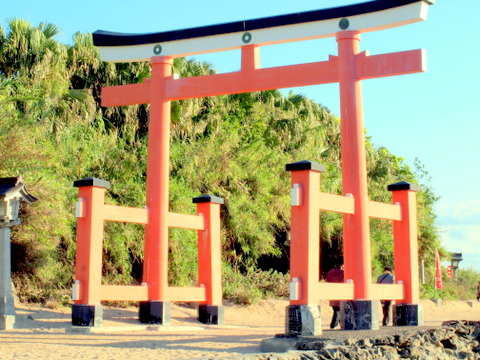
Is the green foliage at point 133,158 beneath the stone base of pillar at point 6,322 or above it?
above

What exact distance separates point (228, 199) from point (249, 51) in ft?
23.1

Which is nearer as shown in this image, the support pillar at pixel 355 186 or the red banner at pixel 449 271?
the support pillar at pixel 355 186

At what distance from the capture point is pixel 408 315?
523 inches

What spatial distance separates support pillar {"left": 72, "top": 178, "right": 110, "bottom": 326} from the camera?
12.7 meters

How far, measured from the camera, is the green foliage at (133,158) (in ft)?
50.0

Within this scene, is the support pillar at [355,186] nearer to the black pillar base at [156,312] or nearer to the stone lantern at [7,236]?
the black pillar base at [156,312]

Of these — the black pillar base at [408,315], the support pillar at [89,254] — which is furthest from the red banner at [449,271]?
the support pillar at [89,254]

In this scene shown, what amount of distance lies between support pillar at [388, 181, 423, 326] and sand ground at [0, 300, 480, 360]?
1.47 m

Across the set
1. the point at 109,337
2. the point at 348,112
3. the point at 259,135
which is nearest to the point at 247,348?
the point at 109,337

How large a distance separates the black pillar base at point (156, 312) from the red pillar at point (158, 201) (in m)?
0.11

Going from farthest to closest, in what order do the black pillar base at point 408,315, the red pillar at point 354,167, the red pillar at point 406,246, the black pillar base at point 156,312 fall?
the black pillar base at point 156,312 < the red pillar at point 406,246 < the black pillar base at point 408,315 < the red pillar at point 354,167

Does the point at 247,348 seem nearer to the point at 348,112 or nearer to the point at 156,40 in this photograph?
the point at 348,112

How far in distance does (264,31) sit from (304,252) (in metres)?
4.78

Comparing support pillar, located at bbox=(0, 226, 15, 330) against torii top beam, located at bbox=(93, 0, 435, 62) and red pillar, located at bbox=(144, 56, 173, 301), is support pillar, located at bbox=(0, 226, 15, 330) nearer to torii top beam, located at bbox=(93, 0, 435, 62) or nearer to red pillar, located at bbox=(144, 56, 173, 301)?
red pillar, located at bbox=(144, 56, 173, 301)
